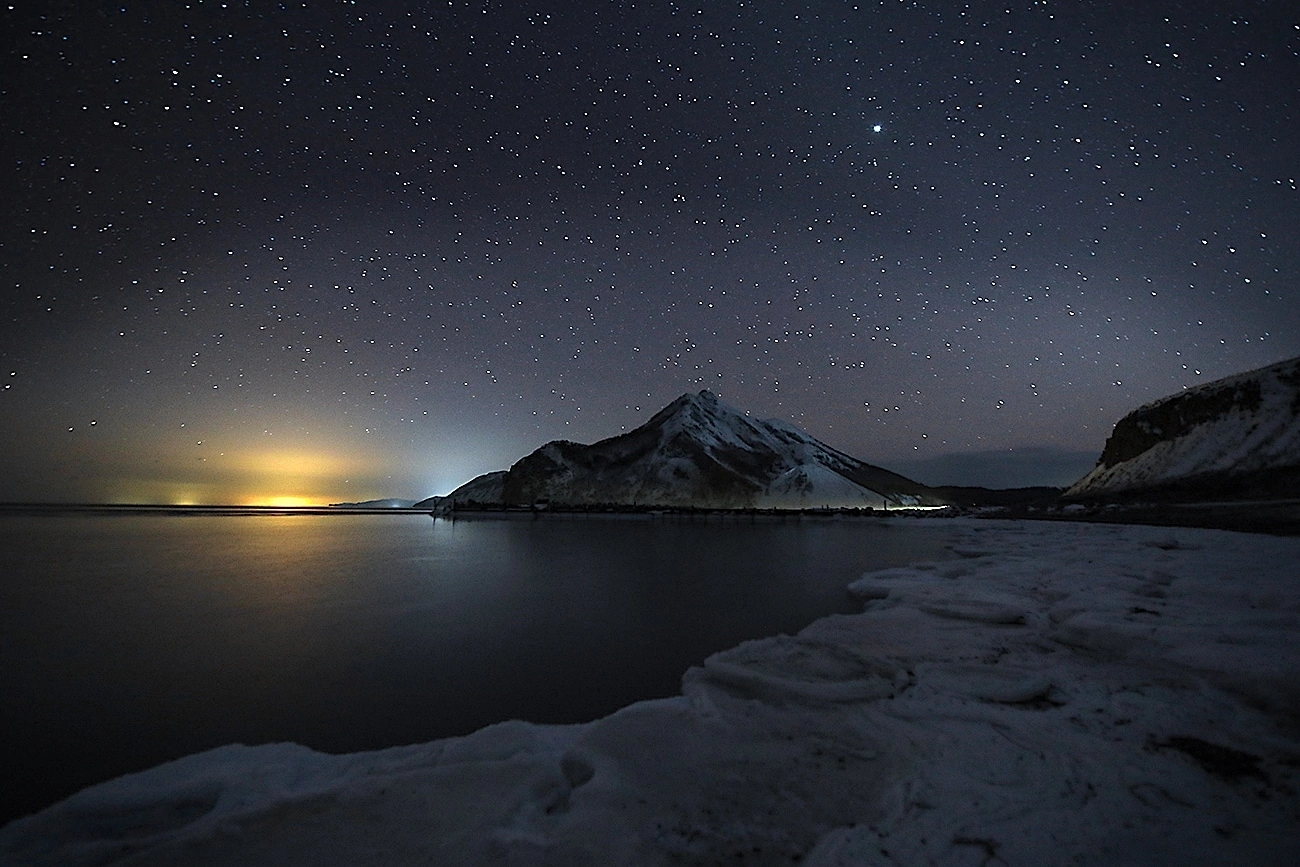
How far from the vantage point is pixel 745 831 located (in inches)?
153

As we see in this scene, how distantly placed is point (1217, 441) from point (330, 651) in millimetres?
120770

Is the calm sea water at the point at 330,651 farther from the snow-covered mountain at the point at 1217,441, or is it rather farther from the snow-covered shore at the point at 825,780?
the snow-covered mountain at the point at 1217,441

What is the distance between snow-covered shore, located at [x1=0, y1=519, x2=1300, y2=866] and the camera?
362 cm

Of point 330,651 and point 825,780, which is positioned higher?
point 825,780

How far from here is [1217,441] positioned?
83.0m

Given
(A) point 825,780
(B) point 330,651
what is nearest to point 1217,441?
(A) point 825,780

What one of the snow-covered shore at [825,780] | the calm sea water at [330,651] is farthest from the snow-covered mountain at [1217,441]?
the snow-covered shore at [825,780]

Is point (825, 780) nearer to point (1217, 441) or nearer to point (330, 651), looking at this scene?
point (330, 651)

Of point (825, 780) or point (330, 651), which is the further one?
point (330, 651)

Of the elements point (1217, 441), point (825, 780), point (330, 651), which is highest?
point (1217, 441)

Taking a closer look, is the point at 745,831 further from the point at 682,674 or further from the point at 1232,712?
the point at 1232,712

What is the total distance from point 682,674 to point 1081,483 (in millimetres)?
140390

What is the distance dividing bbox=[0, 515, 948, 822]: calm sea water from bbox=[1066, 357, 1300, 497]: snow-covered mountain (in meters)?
87.0

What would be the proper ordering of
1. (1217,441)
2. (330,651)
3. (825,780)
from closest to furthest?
(825,780) < (330,651) < (1217,441)
